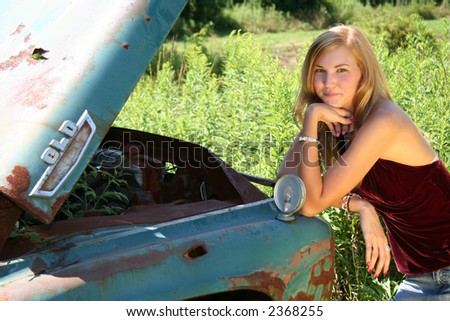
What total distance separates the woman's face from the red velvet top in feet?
1.01

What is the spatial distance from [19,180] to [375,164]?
1.48 meters

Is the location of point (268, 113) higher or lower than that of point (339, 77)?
lower

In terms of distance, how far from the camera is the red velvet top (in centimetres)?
302

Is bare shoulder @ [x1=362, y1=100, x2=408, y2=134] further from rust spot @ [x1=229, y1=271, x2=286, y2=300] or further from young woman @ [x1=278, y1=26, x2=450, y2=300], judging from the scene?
rust spot @ [x1=229, y1=271, x2=286, y2=300]

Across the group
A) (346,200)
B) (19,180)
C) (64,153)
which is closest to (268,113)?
(346,200)

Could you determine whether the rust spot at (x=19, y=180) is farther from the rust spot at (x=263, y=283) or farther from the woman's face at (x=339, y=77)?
the woman's face at (x=339, y=77)

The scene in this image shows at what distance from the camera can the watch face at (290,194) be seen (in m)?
2.70

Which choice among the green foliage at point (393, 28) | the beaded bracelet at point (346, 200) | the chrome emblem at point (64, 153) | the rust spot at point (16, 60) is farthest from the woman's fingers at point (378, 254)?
the green foliage at point (393, 28)

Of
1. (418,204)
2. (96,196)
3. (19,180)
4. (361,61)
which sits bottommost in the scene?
(96,196)

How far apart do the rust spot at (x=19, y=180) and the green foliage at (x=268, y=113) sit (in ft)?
7.91

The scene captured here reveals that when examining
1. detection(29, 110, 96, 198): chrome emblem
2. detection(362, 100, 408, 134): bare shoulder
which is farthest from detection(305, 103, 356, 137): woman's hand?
detection(29, 110, 96, 198): chrome emblem

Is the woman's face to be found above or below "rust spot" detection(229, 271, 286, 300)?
above

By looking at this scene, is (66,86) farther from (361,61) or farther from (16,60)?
(361,61)

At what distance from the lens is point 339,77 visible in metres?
3.07
